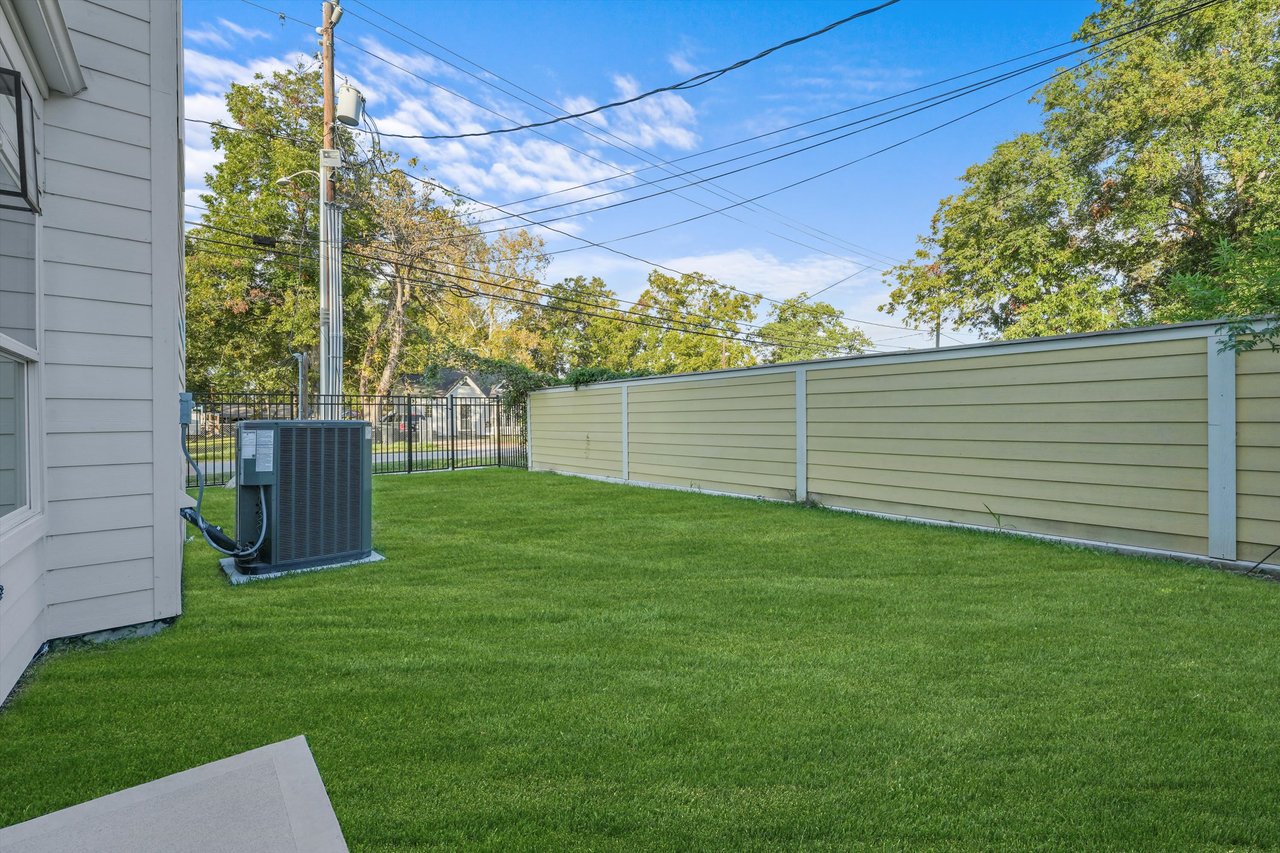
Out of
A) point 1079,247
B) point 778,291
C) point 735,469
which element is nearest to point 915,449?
point 735,469

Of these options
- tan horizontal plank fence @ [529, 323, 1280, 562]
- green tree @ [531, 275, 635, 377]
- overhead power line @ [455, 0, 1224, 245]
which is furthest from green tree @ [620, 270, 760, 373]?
tan horizontal plank fence @ [529, 323, 1280, 562]

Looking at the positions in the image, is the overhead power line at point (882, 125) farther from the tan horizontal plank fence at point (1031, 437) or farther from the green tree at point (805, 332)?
the green tree at point (805, 332)

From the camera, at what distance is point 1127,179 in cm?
1217

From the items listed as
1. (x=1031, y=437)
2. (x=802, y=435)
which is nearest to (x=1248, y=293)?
(x=1031, y=437)

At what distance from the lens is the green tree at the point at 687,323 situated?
2670 centimetres

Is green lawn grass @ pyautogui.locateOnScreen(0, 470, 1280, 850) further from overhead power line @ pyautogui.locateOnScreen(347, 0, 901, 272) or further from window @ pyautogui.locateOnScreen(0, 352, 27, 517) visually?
overhead power line @ pyautogui.locateOnScreen(347, 0, 901, 272)

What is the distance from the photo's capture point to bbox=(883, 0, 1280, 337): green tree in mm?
10938

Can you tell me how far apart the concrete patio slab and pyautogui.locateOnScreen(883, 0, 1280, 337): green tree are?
14114 mm

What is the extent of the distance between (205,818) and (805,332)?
31051mm

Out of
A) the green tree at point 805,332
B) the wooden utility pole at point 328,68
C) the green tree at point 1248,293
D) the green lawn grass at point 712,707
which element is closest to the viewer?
the green lawn grass at point 712,707

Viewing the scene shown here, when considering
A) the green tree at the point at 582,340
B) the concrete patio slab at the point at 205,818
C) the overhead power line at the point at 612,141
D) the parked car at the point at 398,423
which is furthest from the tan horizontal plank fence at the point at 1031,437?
the green tree at the point at 582,340

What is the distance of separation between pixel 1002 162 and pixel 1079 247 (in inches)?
97.9

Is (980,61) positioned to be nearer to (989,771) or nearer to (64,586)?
(989,771)

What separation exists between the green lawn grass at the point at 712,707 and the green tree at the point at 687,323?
23094mm
